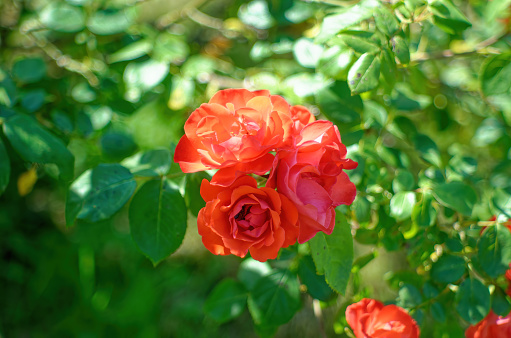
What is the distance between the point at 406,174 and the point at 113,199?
52cm

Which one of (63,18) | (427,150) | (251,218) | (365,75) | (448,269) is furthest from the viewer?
(63,18)

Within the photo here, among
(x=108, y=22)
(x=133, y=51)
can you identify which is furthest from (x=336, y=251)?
(x=108, y=22)

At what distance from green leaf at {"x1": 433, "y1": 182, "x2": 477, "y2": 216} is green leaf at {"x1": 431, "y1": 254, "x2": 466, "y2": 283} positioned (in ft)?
0.30

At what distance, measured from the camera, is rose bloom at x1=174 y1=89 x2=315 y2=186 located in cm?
52

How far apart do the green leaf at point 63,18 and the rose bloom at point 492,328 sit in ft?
3.50

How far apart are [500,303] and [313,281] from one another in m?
0.33

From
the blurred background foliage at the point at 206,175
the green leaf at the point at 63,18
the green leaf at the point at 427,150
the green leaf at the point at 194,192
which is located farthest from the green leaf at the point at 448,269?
the green leaf at the point at 63,18

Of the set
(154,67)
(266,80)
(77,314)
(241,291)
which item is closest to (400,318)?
(241,291)

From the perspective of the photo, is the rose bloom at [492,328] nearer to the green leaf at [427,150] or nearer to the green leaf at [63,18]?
the green leaf at [427,150]

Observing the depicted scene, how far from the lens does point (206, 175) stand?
707mm

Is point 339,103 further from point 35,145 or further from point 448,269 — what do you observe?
point 35,145

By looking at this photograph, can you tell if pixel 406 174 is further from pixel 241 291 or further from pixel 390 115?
pixel 241 291

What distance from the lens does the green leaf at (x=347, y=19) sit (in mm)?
667

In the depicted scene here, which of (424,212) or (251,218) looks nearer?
(251,218)
